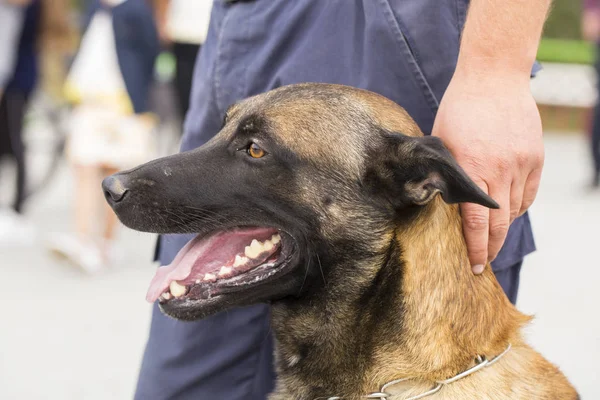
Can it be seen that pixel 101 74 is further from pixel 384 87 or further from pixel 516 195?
pixel 516 195

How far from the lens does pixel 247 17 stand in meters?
2.52

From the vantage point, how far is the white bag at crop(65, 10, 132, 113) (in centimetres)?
634

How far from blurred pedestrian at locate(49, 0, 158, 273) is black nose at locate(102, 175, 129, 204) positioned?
12.9 feet

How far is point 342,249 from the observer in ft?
7.84

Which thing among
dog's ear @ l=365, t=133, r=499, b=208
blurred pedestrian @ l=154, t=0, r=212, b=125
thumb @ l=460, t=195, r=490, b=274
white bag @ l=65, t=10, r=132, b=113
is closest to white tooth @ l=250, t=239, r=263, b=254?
dog's ear @ l=365, t=133, r=499, b=208

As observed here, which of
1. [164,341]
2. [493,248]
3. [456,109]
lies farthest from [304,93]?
[164,341]

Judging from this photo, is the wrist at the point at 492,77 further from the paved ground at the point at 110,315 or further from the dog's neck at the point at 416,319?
the paved ground at the point at 110,315

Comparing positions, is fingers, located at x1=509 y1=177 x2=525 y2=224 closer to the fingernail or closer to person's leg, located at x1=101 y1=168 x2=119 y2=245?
the fingernail

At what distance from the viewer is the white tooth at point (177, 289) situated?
2367 mm

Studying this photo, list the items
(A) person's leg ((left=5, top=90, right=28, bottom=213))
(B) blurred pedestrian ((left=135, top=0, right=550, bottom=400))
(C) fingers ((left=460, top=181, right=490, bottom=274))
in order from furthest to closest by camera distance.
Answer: (A) person's leg ((left=5, top=90, right=28, bottom=213)) → (C) fingers ((left=460, top=181, right=490, bottom=274)) → (B) blurred pedestrian ((left=135, top=0, right=550, bottom=400))

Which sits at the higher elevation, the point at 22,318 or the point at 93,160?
the point at 93,160

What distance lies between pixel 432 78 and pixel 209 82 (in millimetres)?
699

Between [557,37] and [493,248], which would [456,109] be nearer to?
[493,248]

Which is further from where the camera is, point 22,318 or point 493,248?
point 22,318
